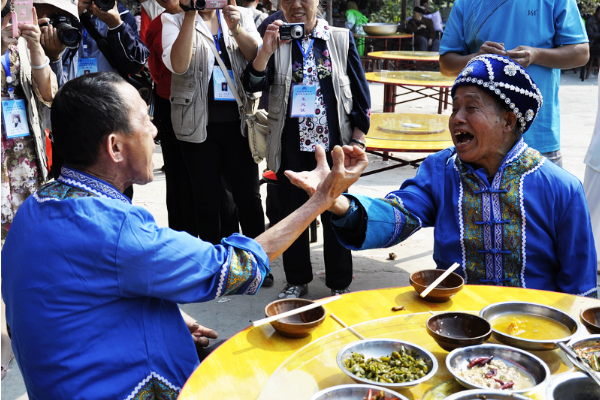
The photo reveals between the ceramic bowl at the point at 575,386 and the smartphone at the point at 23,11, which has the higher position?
the smartphone at the point at 23,11

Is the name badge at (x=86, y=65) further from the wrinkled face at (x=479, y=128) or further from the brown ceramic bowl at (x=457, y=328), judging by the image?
the brown ceramic bowl at (x=457, y=328)

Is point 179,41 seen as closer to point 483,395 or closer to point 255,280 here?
point 255,280

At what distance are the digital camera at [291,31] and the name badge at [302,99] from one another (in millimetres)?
286

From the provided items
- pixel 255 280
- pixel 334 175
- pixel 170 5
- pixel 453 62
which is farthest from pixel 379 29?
pixel 255 280

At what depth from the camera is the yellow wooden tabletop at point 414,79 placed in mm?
6613

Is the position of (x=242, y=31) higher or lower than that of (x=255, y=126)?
higher

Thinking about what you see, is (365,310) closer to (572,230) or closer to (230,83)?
(572,230)

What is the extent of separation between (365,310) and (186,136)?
2.13 m

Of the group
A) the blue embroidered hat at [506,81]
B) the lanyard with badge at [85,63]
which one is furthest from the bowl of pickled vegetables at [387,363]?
the lanyard with badge at [85,63]

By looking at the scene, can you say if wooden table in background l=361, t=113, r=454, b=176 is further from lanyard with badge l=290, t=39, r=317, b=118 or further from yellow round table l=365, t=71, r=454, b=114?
yellow round table l=365, t=71, r=454, b=114

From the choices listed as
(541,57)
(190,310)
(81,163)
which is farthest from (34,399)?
(541,57)

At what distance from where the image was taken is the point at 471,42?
3121mm

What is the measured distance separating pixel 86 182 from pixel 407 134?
11.6ft

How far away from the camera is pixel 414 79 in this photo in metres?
6.93
